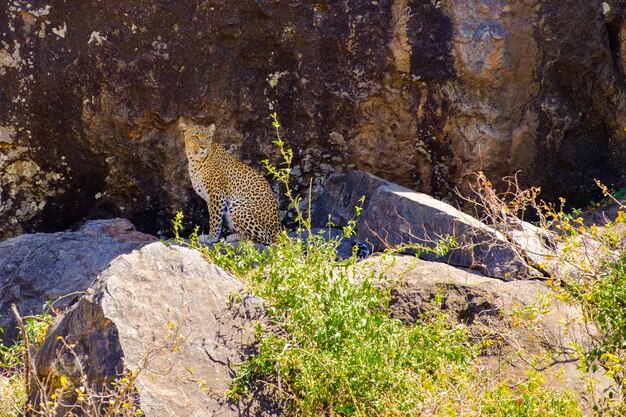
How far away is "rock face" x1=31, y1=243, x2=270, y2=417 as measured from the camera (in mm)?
6188

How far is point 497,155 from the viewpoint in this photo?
10.9 metres

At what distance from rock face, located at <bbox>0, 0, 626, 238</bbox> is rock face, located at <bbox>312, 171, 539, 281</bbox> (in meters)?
0.76

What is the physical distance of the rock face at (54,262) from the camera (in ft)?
31.3

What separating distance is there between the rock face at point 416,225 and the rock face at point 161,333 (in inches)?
70.4

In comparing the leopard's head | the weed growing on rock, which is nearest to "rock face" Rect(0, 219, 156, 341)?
the leopard's head

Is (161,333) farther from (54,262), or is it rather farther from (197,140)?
(197,140)

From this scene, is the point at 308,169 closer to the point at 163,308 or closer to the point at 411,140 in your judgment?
the point at 411,140

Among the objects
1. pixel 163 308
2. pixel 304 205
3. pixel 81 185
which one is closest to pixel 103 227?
pixel 81 185

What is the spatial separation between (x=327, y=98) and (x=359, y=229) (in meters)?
1.95

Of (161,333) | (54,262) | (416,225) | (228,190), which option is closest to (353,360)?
(161,333)

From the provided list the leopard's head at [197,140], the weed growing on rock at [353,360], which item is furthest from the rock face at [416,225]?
the leopard's head at [197,140]

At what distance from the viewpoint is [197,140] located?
1088 cm

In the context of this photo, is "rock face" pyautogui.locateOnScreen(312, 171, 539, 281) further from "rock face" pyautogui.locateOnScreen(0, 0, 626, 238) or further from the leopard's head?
the leopard's head

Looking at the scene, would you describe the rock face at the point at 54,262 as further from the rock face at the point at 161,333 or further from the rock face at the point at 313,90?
the rock face at the point at 161,333
